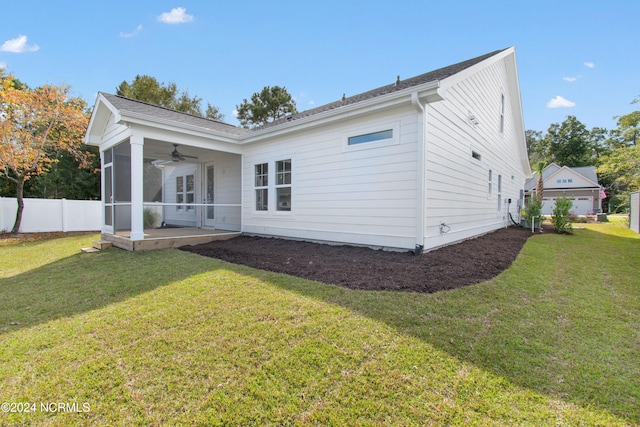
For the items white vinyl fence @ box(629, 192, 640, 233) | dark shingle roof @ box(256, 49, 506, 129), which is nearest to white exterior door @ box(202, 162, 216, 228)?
dark shingle roof @ box(256, 49, 506, 129)

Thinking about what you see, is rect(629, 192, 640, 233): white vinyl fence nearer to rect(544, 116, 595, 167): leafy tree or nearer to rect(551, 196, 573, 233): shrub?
rect(551, 196, 573, 233): shrub

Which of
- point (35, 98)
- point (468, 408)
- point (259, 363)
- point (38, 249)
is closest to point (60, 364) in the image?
point (259, 363)

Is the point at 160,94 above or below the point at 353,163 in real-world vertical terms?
above

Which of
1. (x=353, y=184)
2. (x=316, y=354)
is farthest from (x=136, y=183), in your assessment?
(x=316, y=354)

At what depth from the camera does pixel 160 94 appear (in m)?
23.0

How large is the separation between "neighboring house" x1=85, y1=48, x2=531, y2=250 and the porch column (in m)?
0.02

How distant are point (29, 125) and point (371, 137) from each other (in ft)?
45.6

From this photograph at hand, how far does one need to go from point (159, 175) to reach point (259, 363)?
40.5 feet

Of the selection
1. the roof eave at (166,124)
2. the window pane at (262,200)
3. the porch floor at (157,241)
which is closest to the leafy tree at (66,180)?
the porch floor at (157,241)

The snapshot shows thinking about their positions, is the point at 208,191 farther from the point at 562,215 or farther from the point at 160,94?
the point at 160,94

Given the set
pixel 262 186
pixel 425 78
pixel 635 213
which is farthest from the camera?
pixel 635 213

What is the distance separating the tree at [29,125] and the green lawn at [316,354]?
977 centimetres

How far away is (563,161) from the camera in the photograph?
40125mm

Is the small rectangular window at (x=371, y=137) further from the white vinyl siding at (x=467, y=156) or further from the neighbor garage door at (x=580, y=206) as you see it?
A: the neighbor garage door at (x=580, y=206)
